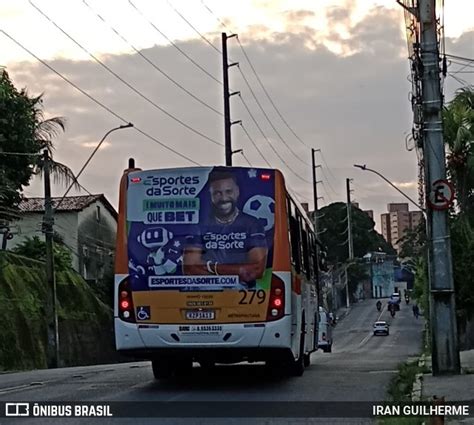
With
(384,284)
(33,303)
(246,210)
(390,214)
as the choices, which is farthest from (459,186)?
(390,214)

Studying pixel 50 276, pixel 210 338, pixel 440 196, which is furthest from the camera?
pixel 50 276

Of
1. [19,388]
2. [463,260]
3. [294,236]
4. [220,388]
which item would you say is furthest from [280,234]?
[463,260]

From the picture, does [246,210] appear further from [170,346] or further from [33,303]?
[33,303]

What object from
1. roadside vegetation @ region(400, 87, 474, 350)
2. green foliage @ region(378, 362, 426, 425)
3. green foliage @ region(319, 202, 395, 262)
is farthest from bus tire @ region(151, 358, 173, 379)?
green foliage @ region(319, 202, 395, 262)

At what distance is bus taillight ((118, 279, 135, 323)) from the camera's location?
1410 cm

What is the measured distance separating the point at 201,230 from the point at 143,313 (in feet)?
4.90

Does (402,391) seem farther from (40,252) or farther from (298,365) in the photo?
(40,252)

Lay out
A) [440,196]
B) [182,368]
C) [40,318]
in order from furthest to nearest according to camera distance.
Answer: [40,318]
[182,368]
[440,196]

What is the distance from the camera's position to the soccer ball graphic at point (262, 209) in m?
14.1

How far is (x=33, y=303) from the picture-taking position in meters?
37.5

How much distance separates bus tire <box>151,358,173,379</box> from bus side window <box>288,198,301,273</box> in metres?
2.87

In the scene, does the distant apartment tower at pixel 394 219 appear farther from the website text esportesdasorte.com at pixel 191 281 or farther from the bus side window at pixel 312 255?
the website text esportesdasorte.com at pixel 191 281

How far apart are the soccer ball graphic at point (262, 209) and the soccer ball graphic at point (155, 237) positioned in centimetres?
123

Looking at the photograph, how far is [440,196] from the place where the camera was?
1567 centimetres
